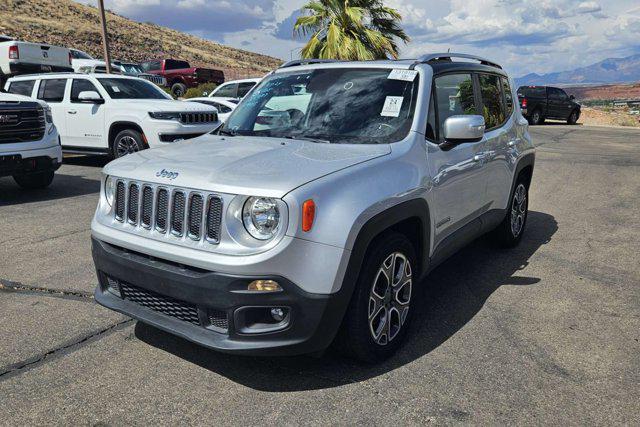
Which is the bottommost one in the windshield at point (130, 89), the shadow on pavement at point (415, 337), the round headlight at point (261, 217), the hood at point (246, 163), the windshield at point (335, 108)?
the shadow on pavement at point (415, 337)

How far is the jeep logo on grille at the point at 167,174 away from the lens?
2998mm

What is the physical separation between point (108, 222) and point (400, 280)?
1.79 m

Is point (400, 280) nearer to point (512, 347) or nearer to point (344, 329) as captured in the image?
point (344, 329)

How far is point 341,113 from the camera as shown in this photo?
381 centimetres

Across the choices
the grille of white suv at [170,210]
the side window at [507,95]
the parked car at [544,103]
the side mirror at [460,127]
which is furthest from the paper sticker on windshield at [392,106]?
the parked car at [544,103]

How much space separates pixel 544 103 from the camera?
80.1 feet

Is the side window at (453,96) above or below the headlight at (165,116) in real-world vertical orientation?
above

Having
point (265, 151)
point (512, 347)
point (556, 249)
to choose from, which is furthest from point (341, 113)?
point (556, 249)

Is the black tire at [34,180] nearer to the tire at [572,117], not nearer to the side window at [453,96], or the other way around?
the side window at [453,96]

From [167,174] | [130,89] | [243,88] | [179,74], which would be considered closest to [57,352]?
[167,174]

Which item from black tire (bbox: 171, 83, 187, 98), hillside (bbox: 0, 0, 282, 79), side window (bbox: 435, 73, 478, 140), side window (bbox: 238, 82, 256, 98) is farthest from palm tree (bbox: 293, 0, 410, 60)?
hillside (bbox: 0, 0, 282, 79)

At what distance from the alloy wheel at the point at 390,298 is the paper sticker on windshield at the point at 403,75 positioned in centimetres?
129

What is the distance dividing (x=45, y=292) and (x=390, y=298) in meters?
2.78

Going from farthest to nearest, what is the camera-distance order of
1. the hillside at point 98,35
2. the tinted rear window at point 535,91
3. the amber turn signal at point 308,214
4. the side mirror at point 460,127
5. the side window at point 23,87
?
1. the hillside at point 98,35
2. the tinted rear window at point 535,91
3. the side window at point 23,87
4. the side mirror at point 460,127
5. the amber turn signal at point 308,214
